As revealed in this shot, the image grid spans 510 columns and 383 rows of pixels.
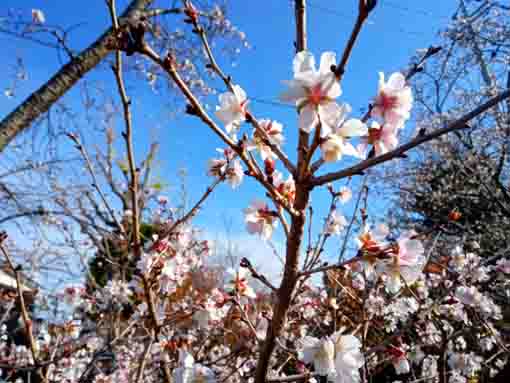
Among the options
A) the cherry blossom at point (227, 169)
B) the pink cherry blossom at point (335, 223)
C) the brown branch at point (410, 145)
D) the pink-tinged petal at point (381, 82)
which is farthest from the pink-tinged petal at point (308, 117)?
the pink cherry blossom at point (335, 223)

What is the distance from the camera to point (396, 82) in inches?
34.0

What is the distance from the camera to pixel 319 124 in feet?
2.51

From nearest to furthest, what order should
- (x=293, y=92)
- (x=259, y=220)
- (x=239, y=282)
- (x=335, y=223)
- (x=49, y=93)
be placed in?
(x=293, y=92), (x=259, y=220), (x=239, y=282), (x=335, y=223), (x=49, y=93)

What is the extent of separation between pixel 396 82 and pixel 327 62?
229 mm

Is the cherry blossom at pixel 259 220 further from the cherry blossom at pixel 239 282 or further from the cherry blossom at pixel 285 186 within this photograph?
the cherry blossom at pixel 239 282

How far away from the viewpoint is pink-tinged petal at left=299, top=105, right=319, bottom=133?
0.76 m

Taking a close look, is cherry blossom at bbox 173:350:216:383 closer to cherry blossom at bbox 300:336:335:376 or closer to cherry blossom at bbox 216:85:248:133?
cherry blossom at bbox 300:336:335:376

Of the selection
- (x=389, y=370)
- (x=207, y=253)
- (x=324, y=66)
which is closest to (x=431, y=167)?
(x=389, y=370)

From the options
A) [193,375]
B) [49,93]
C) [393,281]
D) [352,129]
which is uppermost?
[49,93]

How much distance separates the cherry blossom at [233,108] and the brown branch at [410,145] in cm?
25

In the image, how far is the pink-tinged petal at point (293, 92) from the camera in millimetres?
753

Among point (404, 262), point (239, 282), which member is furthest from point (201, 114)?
point (239, 282)

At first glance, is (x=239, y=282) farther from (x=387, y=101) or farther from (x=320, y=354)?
(x=387, y=101)

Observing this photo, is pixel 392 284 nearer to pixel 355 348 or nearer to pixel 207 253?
pixel 355 348
